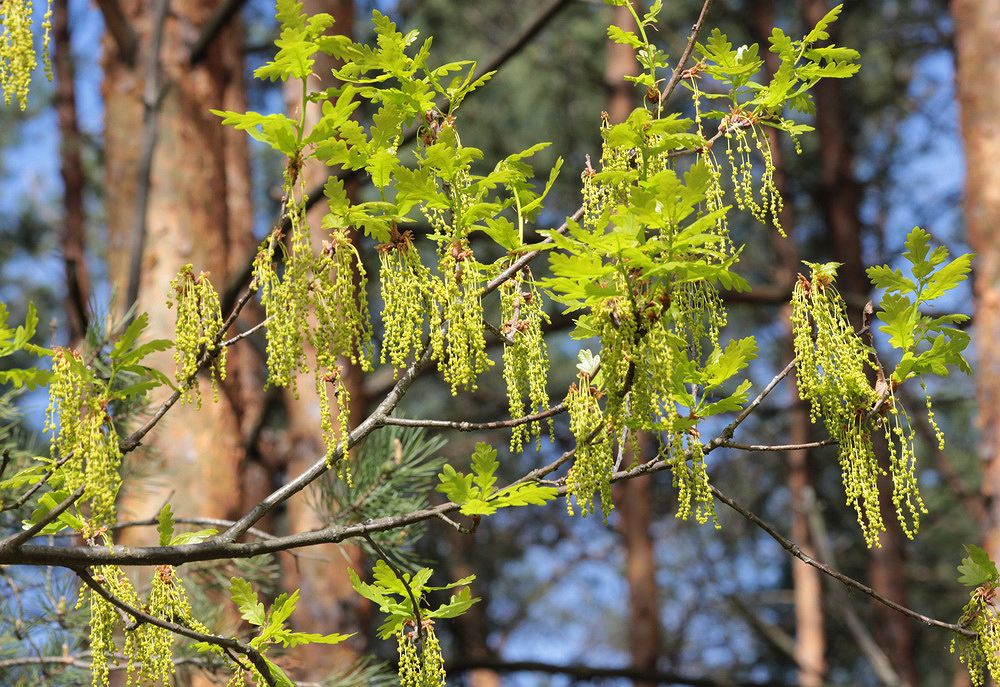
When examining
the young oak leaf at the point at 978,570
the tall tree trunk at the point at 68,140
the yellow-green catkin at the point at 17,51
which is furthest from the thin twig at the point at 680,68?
the tall tree trunk at the point at 68,140

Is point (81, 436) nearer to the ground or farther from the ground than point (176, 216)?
nearer to the ground

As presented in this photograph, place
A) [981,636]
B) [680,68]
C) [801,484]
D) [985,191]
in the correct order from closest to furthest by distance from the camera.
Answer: [981,636], [680,68], [985,191], [801,484]

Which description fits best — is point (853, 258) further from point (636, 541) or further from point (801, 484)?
point (636, 541)

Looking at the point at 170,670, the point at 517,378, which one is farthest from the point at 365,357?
the point at 170,670

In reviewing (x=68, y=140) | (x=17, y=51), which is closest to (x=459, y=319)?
(x=17, y=51)

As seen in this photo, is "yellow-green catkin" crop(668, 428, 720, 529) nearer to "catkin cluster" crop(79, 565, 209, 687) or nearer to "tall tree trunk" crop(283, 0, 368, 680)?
"catkin cluster" crop(79, 565, 209, 687)

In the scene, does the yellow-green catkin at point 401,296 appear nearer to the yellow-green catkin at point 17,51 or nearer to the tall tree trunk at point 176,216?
the yellow-green catkin at point 17,51

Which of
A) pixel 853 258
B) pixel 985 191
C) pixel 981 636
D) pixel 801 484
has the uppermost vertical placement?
pixel 853 258

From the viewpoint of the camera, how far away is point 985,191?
17.0 ft

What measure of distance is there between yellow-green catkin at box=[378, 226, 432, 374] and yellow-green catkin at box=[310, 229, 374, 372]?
0.04m

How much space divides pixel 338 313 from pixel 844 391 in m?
0.84

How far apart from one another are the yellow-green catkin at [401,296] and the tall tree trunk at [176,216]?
241 cm

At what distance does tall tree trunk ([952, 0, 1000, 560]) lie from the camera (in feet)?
15.8

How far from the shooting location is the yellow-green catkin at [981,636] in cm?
196
